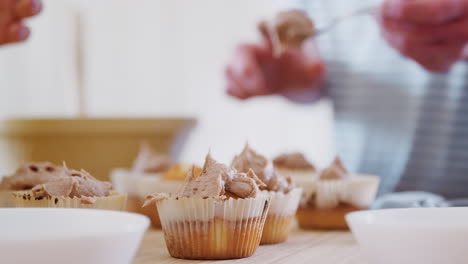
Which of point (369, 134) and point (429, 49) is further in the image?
point (369, 134)

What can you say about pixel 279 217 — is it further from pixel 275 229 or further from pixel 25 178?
pixel 25 178

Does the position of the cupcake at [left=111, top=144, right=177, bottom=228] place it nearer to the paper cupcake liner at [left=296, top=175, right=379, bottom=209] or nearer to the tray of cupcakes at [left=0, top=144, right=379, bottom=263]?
A: the tray of cupcakes at [left=0, top=144, right=379, bottom=263]

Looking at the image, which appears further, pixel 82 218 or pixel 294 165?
pixel 294 165

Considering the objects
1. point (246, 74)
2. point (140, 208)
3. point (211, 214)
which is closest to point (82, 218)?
point (211, 214)

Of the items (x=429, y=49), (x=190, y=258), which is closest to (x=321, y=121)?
(x=429, y=49)

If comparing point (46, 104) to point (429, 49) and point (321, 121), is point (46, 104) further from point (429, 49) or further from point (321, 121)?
point (429, 49)

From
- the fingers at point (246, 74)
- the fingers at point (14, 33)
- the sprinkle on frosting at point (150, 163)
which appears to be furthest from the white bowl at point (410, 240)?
the fingers at point (246, 74)

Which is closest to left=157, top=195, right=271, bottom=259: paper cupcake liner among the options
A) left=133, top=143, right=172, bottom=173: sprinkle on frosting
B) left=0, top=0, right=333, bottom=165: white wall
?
left=133, top=143, right=172, bottom=173: sprinkle on frosting
